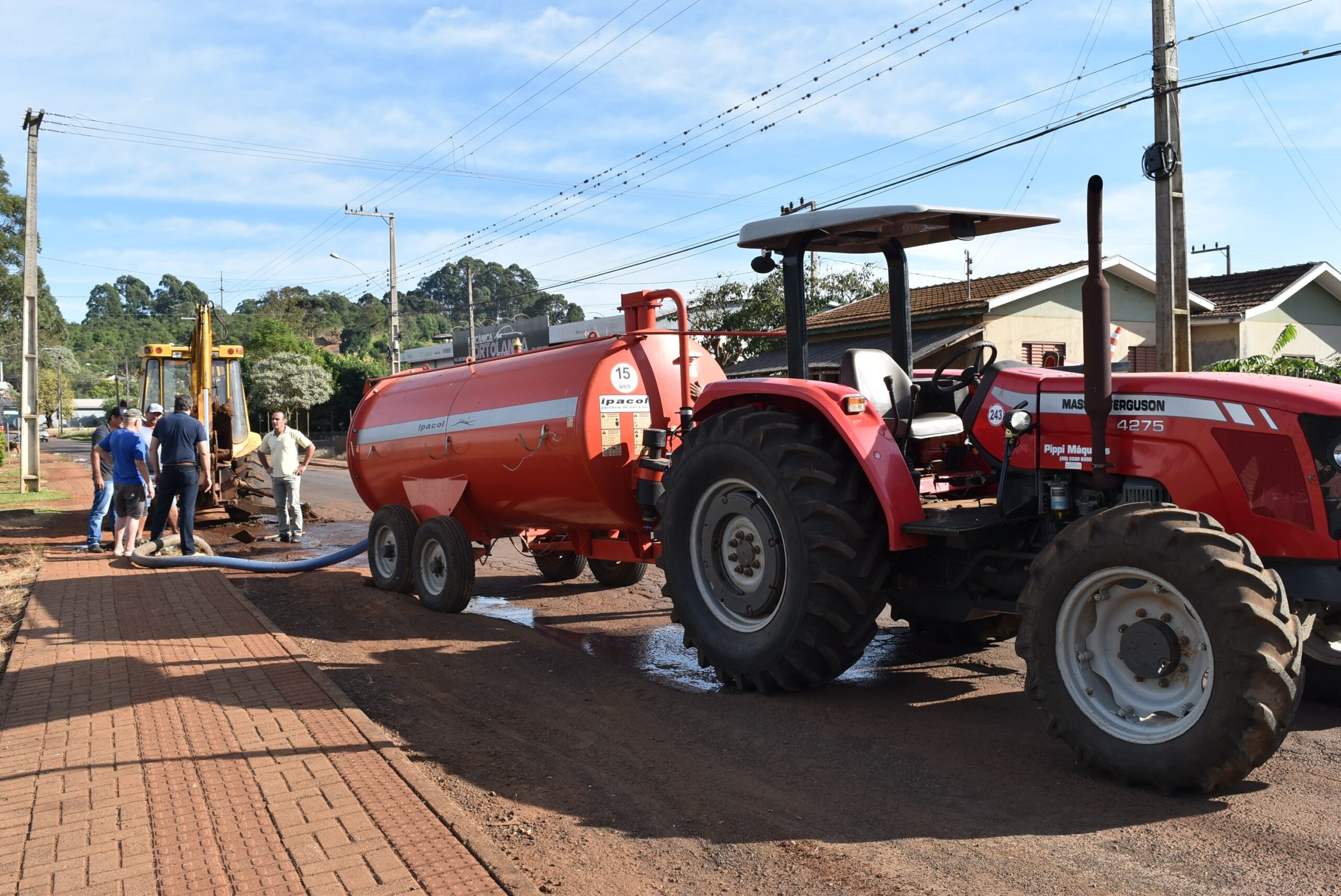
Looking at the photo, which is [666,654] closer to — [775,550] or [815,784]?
[775,550]

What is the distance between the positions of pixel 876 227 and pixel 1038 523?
196 cm

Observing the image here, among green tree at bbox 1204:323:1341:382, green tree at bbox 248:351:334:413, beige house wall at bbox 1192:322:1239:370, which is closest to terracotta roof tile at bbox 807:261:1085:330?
beige house wall at bbox 1192:322:1239:370

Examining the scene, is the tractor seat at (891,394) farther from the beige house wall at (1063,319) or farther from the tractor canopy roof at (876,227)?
the beige house wall at (1063,319)

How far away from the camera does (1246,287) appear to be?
25.8 m

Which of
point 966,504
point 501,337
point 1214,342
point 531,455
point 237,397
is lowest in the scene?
point 966,504

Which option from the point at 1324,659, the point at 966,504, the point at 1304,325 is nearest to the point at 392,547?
the point at 966,504

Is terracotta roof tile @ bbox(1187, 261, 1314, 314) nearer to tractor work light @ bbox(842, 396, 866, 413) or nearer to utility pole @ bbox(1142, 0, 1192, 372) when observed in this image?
utility pole @ bbox(1142, 0, 1192, 372)

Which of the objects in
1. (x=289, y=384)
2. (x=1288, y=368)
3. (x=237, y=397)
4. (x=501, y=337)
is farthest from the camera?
(x=289, y=384)

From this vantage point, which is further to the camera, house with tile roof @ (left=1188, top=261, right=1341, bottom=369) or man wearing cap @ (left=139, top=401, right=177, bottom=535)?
house with tile roof @ (left=1188, top=261, right=1341, bottom=369)

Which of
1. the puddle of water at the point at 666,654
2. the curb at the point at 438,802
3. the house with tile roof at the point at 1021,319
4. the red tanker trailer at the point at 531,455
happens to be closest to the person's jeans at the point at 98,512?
the red tanker trailer at the point at 531,455

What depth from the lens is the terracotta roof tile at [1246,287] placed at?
24.1 m

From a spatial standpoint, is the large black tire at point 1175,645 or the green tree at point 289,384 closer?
the large black tire at point 1175,645

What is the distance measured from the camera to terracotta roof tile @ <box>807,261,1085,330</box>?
22.6 meters

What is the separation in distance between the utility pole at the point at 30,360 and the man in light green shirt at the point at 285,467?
456 inches
